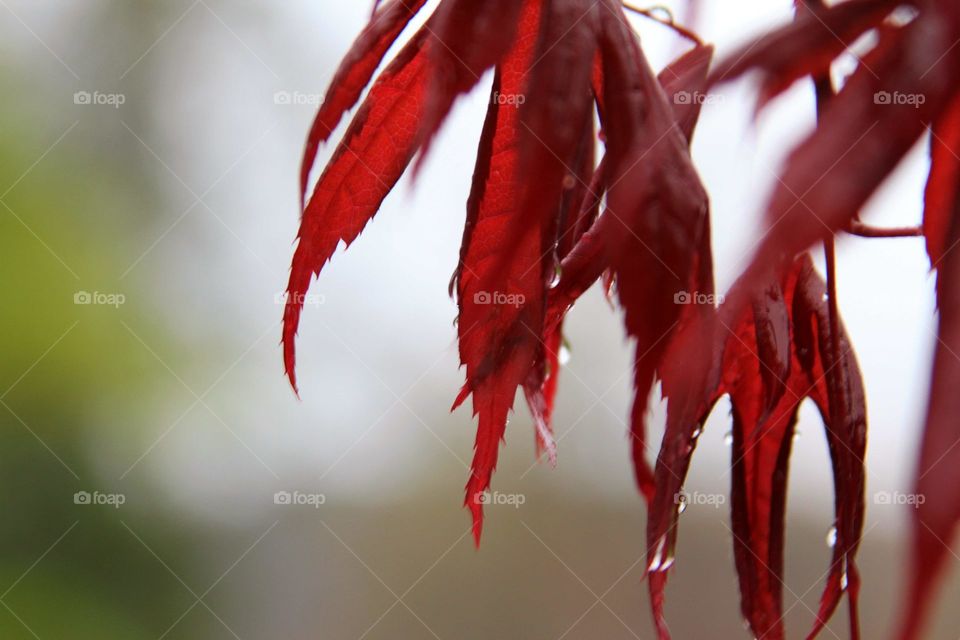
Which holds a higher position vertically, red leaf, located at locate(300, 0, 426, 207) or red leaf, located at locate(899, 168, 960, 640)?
red leaf, located at locate(300, 0, 426, 207)

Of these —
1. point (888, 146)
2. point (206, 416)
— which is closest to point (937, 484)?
point (888, 146)

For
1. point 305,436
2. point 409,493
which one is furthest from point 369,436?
point 409,493

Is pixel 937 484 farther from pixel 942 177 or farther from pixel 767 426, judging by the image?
pixel 767 426

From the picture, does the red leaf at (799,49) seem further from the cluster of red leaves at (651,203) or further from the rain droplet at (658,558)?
the rain droplet at (658,558)

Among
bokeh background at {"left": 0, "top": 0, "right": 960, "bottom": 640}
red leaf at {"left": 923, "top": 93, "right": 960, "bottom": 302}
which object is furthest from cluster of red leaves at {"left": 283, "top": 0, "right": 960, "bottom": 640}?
bokeh background at {"left": 0, "top": 0, "right": 960, "bottom": 640}

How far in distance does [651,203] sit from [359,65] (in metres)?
0.15

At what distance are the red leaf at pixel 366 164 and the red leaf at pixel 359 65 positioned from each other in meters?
0.01

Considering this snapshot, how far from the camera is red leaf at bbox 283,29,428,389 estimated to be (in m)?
0.35

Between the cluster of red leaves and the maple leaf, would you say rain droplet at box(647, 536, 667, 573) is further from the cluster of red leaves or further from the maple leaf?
the maple leaf

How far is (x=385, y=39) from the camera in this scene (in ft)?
1.21

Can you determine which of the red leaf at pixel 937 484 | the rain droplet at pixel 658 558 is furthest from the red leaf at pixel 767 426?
the red leaf at pixel 937 484

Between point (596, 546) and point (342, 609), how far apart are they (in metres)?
1.19

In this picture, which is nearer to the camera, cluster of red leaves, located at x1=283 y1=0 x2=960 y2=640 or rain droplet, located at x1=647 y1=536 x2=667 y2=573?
cluster of red leaves, located at x1=283 y1=0 x2=960 y2=640

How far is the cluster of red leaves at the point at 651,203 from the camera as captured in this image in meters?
0.24
